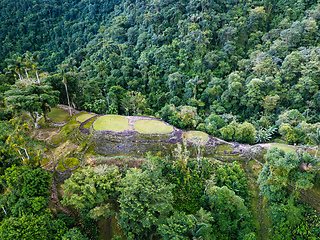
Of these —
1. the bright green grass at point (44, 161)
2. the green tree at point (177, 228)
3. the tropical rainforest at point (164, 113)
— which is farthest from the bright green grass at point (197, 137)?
the bright green grass at point (44, 161)

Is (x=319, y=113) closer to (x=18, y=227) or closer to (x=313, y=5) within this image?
(x=313, y=5)

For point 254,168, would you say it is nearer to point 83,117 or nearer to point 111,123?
point 111,123

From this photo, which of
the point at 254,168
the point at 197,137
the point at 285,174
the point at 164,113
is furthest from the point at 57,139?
the point at 285,174

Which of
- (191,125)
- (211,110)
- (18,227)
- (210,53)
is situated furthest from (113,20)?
(18,227)

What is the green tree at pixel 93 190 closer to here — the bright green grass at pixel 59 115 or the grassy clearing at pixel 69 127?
the grassy clearing at pixel 69 127

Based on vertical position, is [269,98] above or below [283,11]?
below

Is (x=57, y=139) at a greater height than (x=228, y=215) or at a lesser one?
greater

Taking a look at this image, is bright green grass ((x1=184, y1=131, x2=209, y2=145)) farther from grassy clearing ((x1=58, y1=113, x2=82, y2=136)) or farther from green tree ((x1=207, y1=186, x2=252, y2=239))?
grassy clearing ((x1=58, y1=113, x2=82, y2=136))
